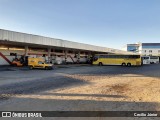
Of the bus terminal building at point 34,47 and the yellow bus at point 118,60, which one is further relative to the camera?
the yellow bus at point 118,60

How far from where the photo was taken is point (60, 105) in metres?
7.20

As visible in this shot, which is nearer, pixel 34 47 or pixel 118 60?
pixel 34 47

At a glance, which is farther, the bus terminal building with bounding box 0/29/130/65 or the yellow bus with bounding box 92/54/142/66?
the yellow bus with bounding box 92/54/142/66

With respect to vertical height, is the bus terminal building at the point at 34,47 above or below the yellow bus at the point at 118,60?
above

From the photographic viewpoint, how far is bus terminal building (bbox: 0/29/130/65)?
1110 inches

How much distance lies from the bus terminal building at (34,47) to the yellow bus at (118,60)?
4.68 metres

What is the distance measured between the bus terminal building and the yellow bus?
468cm

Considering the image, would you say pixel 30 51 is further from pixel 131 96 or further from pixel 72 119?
pixel 72 119

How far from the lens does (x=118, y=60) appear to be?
43.3 m

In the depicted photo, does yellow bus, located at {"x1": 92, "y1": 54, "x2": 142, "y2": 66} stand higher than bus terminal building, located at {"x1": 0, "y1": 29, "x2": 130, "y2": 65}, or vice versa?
bus terminal building, located at {"x1": 0, "y1": 29, "x2": 130, "y2": 65}

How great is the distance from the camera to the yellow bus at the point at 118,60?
4194cm

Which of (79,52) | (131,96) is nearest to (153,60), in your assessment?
(79,52)

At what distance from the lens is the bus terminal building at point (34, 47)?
28.2 meters

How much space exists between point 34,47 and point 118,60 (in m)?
18.5
